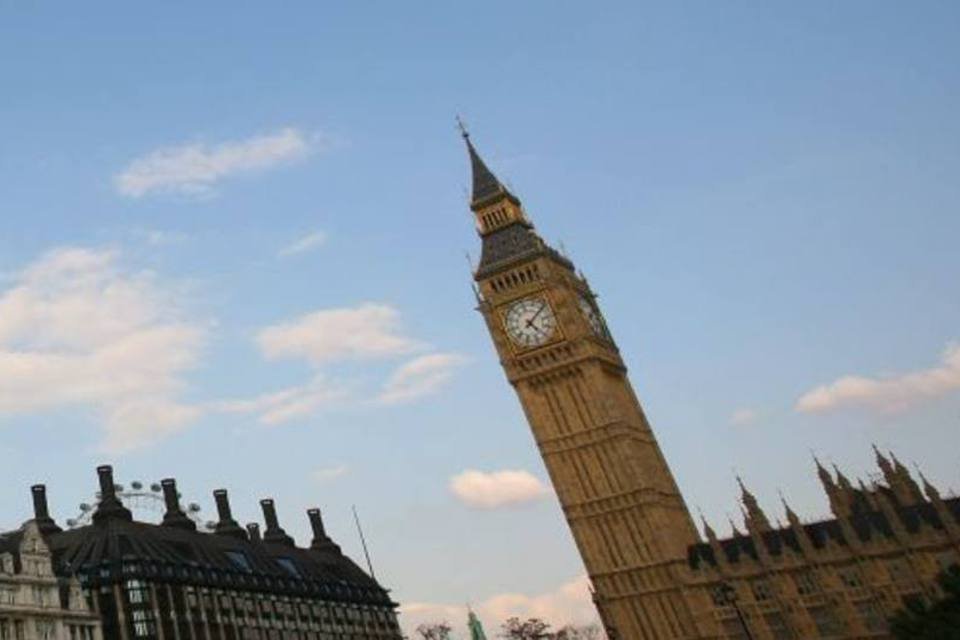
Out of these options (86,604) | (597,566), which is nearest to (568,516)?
(597,566)

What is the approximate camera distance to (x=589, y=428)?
116000mm

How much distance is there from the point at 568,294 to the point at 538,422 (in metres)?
16.2

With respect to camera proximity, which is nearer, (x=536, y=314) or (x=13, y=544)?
(x=13, y=544)

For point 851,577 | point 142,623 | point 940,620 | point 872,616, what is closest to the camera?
point 940,620

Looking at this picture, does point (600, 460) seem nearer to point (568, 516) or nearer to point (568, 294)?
point (568, 516)

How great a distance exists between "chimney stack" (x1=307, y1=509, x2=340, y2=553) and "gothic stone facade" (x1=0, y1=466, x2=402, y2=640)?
6621mm

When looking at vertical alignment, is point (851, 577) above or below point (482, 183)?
below

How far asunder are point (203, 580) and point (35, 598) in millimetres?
24011

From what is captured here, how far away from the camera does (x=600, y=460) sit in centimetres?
11475

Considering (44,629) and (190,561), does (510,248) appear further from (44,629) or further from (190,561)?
(44,629)

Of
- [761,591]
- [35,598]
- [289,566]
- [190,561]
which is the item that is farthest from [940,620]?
[289,566]

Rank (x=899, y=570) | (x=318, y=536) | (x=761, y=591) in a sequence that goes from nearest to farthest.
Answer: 1. (x=899, y=570)
2. (x=761, y=591)
3. (x=318, y=536)

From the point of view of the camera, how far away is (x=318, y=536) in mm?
147750

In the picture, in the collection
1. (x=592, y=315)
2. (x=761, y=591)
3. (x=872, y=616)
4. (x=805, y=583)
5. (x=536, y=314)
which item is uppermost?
(x=592, y=315)
